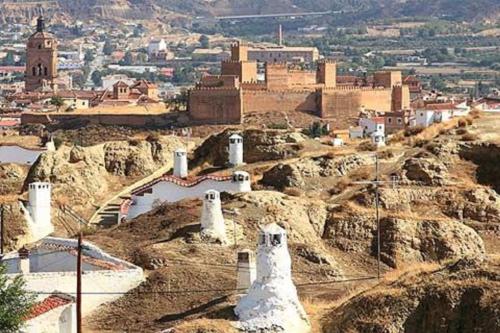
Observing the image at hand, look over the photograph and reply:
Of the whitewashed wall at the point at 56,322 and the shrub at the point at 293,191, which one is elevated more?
the shrub at the point at 293,191

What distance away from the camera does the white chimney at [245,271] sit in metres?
18.8

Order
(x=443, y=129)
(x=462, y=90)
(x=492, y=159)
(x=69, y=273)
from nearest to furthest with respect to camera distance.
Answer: (x=69, y=273)
(x=492, y=159)
(x=443, y=129)
(x=462, y=90)

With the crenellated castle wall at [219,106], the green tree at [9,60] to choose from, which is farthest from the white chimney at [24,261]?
the green tree at [9,60]

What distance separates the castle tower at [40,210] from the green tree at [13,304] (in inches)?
334

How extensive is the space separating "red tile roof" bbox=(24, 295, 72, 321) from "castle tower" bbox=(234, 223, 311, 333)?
276cm

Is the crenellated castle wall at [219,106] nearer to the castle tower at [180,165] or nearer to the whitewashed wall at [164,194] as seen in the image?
the castle tower at [180,165]

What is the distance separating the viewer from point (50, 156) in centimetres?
3328

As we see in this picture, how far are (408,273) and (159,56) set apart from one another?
167431 mm


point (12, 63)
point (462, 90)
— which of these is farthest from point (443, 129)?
point (12, 63)

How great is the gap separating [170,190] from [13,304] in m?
10.4

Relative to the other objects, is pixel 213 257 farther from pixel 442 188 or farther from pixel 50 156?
pixel 50 156

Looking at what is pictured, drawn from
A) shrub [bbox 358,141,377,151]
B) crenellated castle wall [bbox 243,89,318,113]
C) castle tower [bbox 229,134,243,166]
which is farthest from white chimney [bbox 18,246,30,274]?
crenellated castle wall [bbox 243,89,318,113]

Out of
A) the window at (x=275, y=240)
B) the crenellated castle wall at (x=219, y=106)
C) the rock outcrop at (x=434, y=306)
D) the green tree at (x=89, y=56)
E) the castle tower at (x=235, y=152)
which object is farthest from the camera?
the green tree at (x=89, y=56)

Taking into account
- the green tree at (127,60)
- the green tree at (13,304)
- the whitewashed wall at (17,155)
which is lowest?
the green tree at (127,60)
